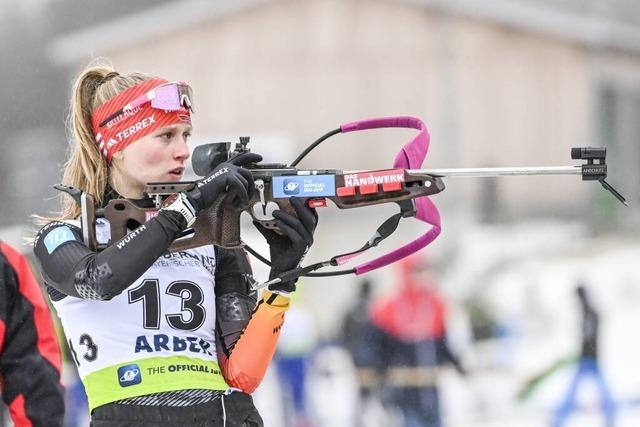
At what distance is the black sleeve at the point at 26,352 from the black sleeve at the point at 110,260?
A: 32 cm

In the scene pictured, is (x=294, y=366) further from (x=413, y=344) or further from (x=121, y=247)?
(x=121, y=247)

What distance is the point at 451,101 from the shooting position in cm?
1180

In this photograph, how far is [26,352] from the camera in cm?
278

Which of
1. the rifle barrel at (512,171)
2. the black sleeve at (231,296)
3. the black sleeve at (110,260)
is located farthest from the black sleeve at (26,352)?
the rifle barrel at (512,171)

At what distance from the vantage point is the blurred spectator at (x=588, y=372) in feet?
25.6

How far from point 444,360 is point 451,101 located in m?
4.59

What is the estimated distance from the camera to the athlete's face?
8.55 ft

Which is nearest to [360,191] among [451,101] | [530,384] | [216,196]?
[216,196]

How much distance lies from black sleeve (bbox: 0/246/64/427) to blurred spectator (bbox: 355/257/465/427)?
473 cm

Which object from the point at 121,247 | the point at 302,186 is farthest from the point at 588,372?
the point at 121,247

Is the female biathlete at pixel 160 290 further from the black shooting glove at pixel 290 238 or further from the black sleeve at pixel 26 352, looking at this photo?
the black sleeve at pixel 26 352

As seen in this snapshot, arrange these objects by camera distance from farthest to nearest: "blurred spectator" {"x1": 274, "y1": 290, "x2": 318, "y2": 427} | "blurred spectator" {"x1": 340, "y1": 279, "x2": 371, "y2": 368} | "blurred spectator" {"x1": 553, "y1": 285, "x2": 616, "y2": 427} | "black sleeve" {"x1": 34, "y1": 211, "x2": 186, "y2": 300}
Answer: "blurred spectator" {"x1": 274, "y1": 290, "x2": 318, "y2": 427}
"blurred spectator" {"x1": 340, "y1": 279, "x2": 371, "y2": 368}
"blurred spectator" {"x1": 553, "y1": 285, "x2": 616, "y2": 427}
"black sleeve" {"x1": 34, "y1": 211, "x2": 186, "y2": 300}

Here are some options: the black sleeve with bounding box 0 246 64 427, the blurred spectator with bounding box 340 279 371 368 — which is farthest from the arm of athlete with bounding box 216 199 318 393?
the blurred spectator with bounding box 340 279 371 368

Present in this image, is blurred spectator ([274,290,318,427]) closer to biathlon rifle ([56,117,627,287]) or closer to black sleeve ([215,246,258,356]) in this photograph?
black sleeve ([215,246,258,356])
